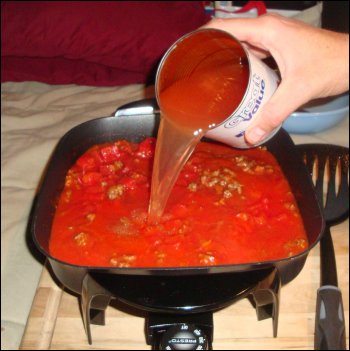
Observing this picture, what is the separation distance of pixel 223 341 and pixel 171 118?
485 millimetres

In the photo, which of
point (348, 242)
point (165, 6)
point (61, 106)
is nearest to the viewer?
point (348, 242)

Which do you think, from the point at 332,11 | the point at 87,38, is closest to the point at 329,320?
the point at 87,38

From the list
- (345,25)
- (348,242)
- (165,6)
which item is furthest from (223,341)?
(345,25)

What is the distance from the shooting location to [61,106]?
190cm

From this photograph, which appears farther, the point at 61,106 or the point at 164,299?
the point at 61,106

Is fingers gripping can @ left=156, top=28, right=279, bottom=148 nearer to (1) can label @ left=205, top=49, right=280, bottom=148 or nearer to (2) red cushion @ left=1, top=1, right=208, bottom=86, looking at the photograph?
(1) can label @ left=205, top=49, right=280, bottom=148

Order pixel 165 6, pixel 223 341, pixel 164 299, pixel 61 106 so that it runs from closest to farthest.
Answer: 1. pixel 164 299
2. pixel 223 341
3. pixel 61 106
4. pixel 165 6

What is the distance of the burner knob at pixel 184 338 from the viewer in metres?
0.90

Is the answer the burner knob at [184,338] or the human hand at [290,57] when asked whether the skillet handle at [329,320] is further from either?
the human hand at [290,57]

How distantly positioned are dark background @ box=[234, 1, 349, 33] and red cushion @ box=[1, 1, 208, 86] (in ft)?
1.56

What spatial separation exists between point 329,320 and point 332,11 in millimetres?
1576

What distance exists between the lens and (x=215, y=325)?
1.09 m

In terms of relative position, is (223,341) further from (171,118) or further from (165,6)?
(165,6)

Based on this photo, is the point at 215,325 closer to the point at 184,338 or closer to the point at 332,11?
the point at 184,338
